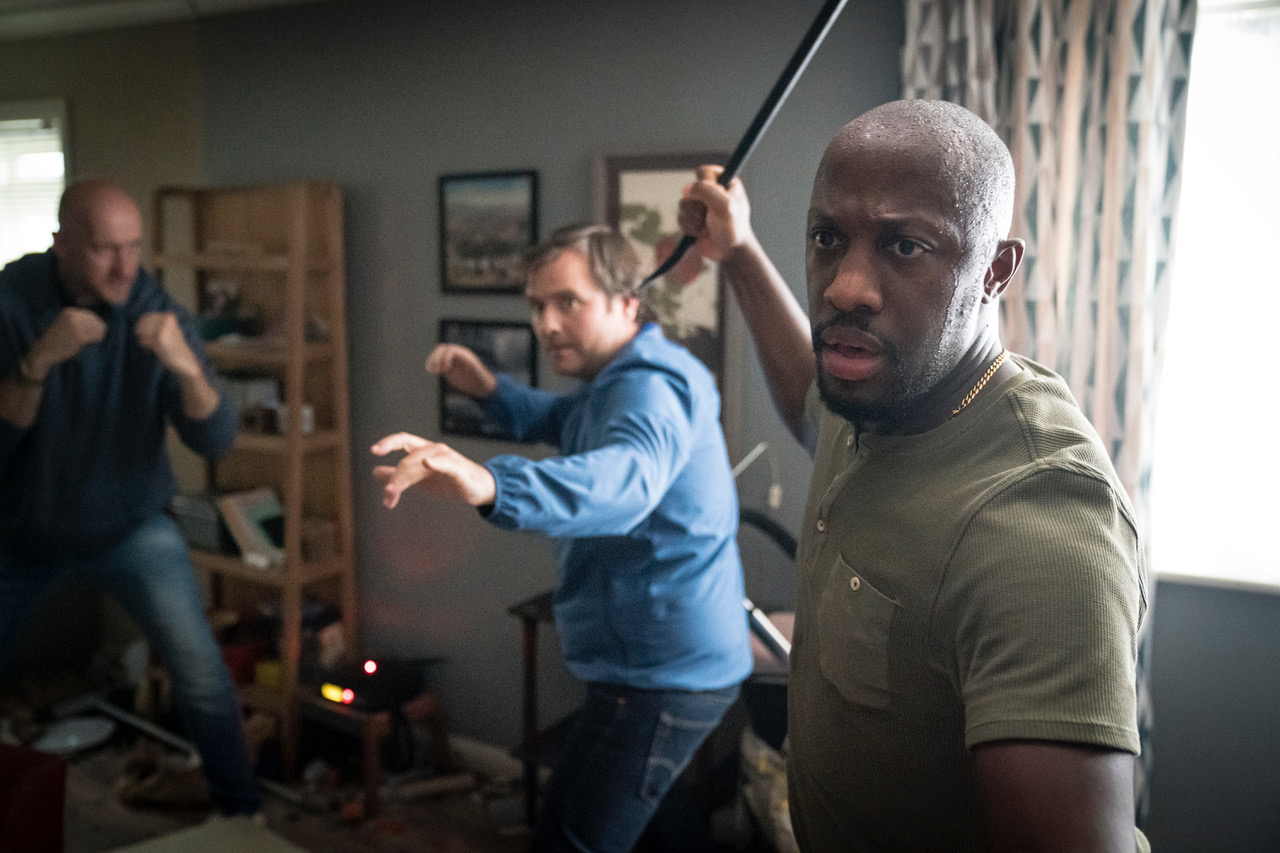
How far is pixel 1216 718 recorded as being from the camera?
2.00 m

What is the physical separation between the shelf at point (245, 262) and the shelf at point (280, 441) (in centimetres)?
51

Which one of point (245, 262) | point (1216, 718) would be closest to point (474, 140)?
point (245, 262)

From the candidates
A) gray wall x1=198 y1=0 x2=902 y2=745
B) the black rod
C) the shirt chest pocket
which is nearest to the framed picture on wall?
gray wall x1=198 y1=0 x2=902 y2=745

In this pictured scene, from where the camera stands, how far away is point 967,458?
2.47ft

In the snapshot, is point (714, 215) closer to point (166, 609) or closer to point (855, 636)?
point (855, 636)

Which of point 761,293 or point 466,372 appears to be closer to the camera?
point 761,293

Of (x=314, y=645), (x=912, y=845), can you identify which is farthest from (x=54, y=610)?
(x=912, y=845)

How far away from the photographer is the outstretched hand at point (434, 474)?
995 millimetres

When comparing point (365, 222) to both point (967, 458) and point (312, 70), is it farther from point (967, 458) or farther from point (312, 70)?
point (967, 458)

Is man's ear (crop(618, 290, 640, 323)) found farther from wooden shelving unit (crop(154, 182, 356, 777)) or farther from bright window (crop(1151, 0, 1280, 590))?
wooden shelving unit (crop(154, 182, 356, 777))

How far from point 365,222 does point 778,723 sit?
1.96 meters

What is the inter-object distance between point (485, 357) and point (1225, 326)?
186cm

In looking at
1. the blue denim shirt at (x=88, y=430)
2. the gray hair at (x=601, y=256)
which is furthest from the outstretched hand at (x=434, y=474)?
the blue denim shirt at (x=88, y=430)

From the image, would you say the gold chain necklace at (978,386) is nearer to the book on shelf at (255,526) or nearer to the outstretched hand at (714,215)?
the outstretched hand at (714,215)
